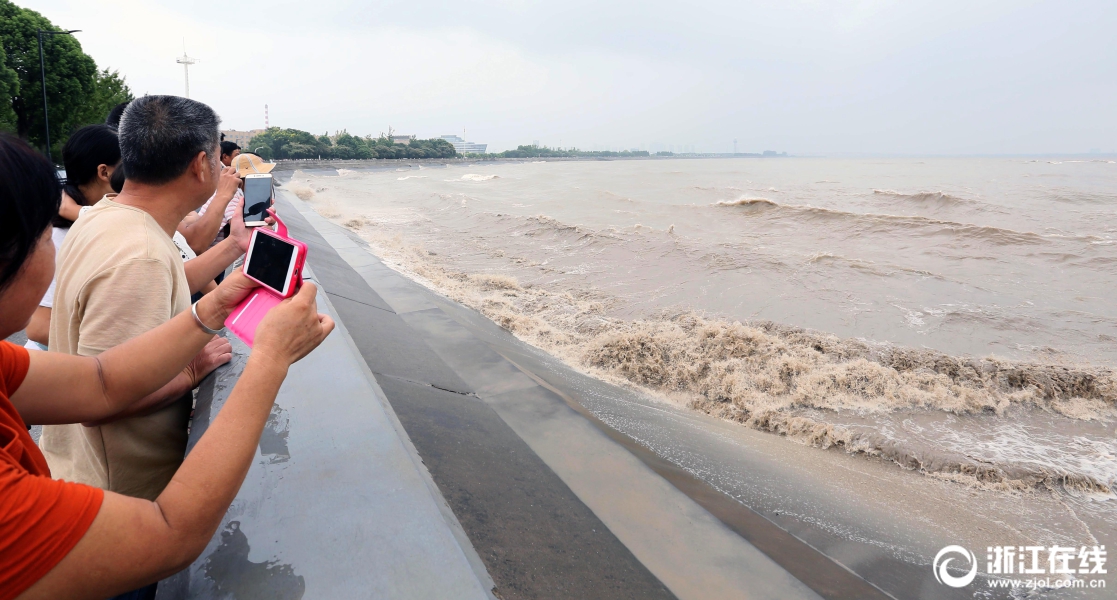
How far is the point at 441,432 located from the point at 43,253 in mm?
1858

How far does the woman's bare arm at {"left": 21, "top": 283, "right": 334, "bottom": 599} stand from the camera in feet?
2.89

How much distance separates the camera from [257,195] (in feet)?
9.35

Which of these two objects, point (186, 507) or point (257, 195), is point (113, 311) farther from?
point (257, 195)

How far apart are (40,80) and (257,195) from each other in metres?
34.1

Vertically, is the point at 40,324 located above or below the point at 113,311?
below

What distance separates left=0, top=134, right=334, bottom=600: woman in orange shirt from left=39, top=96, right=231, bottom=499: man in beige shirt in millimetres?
270

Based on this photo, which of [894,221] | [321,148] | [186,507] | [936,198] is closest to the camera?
[186,507]

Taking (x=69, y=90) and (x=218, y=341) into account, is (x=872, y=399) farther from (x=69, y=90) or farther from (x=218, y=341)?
(x=69, y=90)

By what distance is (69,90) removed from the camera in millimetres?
27016

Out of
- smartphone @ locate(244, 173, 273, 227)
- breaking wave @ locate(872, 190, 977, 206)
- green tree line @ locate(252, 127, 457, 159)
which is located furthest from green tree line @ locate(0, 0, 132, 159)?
breaking wave @ locate(872, 190, 977, 206)

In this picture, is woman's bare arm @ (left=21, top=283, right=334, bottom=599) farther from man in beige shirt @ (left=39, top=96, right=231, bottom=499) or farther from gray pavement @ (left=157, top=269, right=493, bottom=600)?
man in beige shirt @ (left=39, top=96, right=231, bottom=499)

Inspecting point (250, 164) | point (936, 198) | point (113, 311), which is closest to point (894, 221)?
point (936, 198)

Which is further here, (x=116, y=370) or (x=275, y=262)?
(x=116, y=370)

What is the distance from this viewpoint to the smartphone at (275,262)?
121cm
